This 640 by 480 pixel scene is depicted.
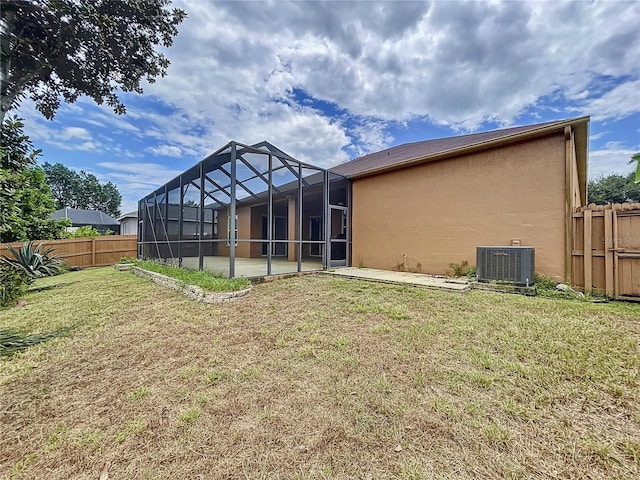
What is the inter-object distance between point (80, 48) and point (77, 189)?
47960mm

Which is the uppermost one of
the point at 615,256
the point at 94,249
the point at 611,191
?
the point at 611,191

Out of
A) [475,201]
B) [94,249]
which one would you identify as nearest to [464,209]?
[475,201]

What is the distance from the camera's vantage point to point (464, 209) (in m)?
6.89

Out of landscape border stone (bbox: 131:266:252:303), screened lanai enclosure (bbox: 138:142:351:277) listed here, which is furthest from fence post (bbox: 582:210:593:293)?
landscape border stone (bbox: 131:266:252:303)

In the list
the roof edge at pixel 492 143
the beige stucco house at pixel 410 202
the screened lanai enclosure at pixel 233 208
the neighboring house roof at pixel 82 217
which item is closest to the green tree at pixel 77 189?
the neighboring house roof at pixel 82 217

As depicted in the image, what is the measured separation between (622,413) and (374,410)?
1.78 meters

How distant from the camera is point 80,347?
3301mm

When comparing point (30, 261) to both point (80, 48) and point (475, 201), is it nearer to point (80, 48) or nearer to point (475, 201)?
point (80, 48)

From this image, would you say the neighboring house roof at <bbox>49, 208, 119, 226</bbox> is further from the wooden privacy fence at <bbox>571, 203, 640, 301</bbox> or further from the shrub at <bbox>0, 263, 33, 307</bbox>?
A: the wooden privacy fence at <bbox>571, 203, 640, 301</bbox>

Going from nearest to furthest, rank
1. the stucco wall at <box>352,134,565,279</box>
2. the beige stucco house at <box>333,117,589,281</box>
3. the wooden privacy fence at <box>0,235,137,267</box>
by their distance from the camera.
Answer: the beige stucco house at <box>333,117,589,281</box>
the stucco wall at <box>352,134,565,279</box>
the wooden privacy fence at <box>0,235,137,267</box>

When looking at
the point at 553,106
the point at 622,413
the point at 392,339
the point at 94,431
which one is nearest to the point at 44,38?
the point at 94,431

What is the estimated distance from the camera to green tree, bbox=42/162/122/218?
1596 inches

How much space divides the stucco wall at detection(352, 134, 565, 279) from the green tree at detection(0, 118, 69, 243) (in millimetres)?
7936

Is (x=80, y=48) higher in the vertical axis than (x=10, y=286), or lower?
higher
